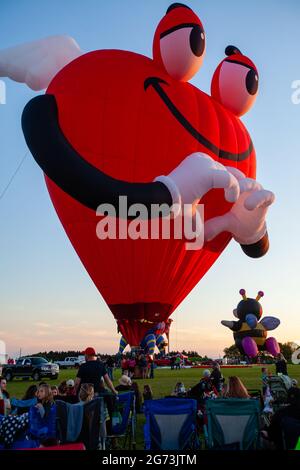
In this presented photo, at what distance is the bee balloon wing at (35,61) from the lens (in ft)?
42.5

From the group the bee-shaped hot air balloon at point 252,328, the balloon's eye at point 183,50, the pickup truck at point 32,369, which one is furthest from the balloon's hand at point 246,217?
the pickup truck at point 32,369

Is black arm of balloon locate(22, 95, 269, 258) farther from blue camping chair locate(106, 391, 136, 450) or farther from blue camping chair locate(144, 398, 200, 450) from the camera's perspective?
blue camping chair locate(144, 398, 200, 450)

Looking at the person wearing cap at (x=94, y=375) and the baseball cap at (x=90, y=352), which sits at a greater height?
the baseball cap at (x=90, y=352)

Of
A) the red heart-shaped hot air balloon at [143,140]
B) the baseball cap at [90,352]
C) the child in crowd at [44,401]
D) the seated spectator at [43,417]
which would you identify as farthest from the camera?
the red heart-shaped hot air balloon at [143,140]

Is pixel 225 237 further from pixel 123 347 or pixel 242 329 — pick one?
pixel 242 329

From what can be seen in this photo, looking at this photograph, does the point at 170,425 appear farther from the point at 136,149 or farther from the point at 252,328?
the point at 252,328

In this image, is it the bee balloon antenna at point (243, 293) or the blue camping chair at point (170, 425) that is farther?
the bee balloon antenna at point (243, 293)

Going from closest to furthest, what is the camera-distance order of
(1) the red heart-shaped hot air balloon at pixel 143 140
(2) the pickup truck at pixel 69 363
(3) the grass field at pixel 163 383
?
(3) the grass field at pixel 163 383, (1) the red heart-shaped hot air balloon at pixel 143 140, (2) the pickup truck at pixel 69 363

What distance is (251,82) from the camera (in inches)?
496

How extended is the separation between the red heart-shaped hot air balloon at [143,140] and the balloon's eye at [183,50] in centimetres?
2

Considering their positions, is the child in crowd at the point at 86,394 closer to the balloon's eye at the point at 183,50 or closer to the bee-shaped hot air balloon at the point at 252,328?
the balloon's eye at the point at 183,50

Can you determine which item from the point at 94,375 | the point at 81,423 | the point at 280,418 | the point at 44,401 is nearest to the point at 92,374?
the point at 94,375

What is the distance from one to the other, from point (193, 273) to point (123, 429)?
7.16 m
